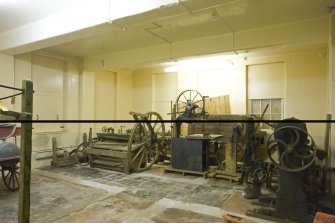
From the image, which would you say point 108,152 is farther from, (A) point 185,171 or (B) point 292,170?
(B) point 292,170

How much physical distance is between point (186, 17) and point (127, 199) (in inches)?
138

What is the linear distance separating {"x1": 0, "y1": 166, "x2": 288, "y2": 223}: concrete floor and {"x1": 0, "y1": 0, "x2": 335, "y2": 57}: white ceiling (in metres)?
2.82

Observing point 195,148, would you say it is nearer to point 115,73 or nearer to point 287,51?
point 287,51

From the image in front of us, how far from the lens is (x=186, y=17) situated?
16.4ft

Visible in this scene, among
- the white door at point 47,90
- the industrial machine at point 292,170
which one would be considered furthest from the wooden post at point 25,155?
the white door at point 47,90

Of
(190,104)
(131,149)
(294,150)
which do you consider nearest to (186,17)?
(190,104)

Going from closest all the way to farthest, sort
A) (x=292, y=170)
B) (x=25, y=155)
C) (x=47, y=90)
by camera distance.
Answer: (x=25, y=155) < (x=292, y=170) < (x=47, y=90)

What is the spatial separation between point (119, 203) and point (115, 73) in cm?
654

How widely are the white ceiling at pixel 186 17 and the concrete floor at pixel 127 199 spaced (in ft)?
9.25

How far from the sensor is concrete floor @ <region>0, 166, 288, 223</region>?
11.2 ft

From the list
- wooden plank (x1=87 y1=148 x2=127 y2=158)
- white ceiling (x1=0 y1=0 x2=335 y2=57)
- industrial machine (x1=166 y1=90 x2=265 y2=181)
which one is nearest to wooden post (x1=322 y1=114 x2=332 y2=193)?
industrial machine (x1=166 y1=90 x2=265 y2=181)

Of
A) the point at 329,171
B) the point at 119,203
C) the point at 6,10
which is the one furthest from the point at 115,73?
the point at 329,171

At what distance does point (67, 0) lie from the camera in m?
4.27

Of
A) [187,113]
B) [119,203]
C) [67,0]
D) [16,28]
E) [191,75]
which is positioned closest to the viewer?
[119,203]
